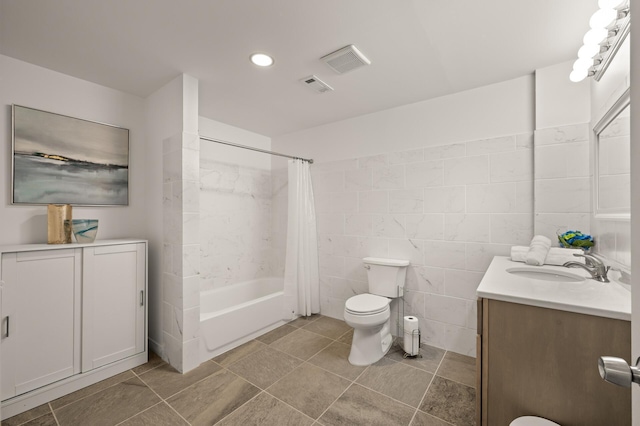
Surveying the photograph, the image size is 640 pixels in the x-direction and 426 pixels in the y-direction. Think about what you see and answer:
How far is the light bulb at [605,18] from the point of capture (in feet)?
4.10

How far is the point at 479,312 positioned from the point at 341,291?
2050 millimetres

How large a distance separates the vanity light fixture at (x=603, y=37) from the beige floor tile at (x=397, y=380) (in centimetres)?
221

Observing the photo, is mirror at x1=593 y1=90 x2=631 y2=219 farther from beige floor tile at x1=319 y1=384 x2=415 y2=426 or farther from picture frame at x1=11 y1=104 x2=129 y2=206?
picture frame at x1=11 y1=104 x2=129 y2=206

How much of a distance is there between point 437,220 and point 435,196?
0.22m

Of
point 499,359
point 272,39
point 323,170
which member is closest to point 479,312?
point 499,359

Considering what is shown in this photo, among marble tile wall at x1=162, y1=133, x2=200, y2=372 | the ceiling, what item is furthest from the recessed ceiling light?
marble tile wall at x1=162, y1=133, x2=200, y2=372

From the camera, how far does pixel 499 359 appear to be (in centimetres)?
115

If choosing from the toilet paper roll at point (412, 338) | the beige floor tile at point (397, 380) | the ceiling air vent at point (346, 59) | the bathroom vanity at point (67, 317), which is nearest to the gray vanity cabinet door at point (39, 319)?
the bathroom vanity at point (67, 317)

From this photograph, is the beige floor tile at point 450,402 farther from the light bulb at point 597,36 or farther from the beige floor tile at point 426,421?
the light bulb at point 597,36

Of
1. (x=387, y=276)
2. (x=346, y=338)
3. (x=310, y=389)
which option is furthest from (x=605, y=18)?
(x=346, y=338)

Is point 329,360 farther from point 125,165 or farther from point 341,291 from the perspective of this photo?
point 125,165

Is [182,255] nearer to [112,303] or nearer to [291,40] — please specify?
[112,303]

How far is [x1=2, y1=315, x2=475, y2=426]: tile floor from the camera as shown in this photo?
166 centimetres

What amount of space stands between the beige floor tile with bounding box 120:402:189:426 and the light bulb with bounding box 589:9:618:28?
2.99 metres
